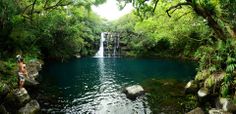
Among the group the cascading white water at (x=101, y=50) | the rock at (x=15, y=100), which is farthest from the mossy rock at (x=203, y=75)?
the cascading white water at (x=101, y=50)

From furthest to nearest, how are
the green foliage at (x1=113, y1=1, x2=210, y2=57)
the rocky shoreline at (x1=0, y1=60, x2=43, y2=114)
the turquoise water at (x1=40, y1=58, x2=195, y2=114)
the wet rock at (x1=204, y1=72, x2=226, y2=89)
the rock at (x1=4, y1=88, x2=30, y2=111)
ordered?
1. the green foliage at (x1=113, y1=1, x2=210, y2=57)
2. the wet rock at (x1=204, y1=72, x2=226, y2=89)
3. the turquoise water at (x1=40, y1=58, x2=195, y2=114)
4. the rock at (x1=4, y1=88, x2=30, y2=111)
5. the rocky shoreline at (x1=0, y1=60, x2=43, y2=114)

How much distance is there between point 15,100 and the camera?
1672cm

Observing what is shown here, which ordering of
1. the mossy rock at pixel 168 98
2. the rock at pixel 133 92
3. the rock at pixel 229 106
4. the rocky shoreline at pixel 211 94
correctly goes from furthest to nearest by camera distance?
the rock at pixel 133 92 → the mossy rock at pixel 168 98 → the rocky shoreline at pixel 211 94 → the rock at pixel 229 106

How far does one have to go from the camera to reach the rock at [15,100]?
54.2 feet

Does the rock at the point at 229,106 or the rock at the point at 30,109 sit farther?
the rock at the point at 30,109

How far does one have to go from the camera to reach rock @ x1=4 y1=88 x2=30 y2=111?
16.5 m

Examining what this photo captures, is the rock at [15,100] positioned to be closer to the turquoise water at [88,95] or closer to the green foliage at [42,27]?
the turquoise water at [88,95]

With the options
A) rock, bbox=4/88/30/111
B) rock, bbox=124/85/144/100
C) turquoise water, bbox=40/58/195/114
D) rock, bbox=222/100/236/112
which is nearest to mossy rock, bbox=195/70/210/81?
rock, bbox=124/85/144/100

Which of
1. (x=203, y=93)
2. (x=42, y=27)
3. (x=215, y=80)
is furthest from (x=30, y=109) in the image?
(x=42, y=27)

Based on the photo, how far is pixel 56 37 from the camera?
48594mm

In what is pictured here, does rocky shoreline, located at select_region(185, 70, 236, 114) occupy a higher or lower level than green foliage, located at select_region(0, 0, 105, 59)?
lower

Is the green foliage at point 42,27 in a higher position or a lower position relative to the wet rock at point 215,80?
higher

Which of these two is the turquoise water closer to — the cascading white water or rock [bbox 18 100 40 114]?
rock [bbox 18 100 40 114]

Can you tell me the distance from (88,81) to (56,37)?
22.4 m
